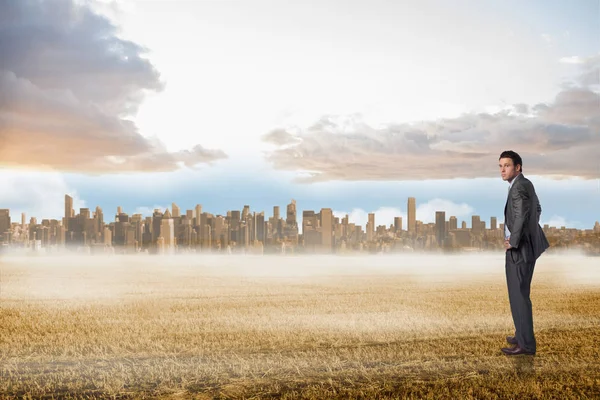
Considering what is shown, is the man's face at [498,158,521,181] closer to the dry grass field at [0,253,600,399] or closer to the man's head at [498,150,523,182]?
the man's head at [498,150,523,182]

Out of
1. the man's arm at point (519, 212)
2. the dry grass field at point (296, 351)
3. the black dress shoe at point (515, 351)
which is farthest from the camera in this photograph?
the black dress shoe at point (515, 351)

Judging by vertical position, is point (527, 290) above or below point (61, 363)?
above

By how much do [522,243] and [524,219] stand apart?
474 mm

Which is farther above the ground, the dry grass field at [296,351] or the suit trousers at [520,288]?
the suit trousers at [520,288]

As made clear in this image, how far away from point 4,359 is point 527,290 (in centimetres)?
1035

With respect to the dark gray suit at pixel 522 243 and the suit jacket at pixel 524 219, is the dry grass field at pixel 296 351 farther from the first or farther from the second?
the suit jacket at pixel 524 219

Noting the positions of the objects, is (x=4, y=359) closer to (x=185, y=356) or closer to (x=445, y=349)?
(x=185, y=356)

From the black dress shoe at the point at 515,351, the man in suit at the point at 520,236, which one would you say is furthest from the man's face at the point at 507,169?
the black dress shoe at the point at 515,351

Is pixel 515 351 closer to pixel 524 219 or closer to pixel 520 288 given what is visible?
pixel 520 288

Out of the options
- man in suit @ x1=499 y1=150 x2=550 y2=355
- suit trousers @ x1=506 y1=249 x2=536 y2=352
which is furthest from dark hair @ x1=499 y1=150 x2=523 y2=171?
suit trousers @ x1=506 y1=249 x2=536 y2=352

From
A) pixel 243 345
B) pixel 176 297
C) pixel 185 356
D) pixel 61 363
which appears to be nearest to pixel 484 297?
pixel 176 297

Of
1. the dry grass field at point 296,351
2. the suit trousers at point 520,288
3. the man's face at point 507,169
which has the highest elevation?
the man's face at point 507,169

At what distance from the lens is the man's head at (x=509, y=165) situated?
11.3 metres

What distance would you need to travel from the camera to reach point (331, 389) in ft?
31.7
